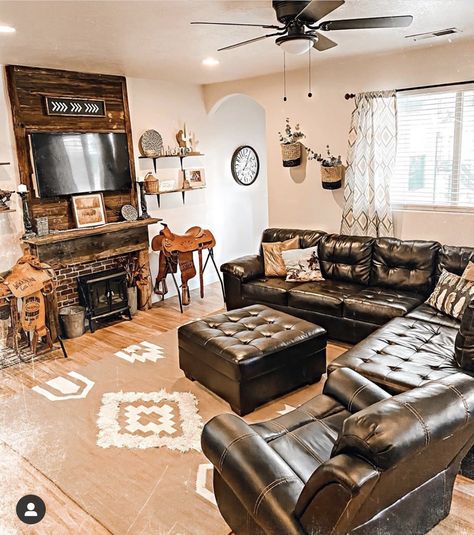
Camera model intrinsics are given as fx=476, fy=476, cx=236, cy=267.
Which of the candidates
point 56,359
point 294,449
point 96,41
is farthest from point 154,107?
point 294,449

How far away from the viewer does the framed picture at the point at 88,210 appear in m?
4.71

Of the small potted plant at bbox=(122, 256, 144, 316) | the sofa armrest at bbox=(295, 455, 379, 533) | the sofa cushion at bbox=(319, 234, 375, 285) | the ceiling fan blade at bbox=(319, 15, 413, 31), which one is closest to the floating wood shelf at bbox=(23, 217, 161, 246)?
the small potted plant at bbox=(122, 256, 144, 316)

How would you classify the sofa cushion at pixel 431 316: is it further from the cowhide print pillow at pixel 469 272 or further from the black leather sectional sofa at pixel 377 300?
the cowhide print pillow at pixel 469 272

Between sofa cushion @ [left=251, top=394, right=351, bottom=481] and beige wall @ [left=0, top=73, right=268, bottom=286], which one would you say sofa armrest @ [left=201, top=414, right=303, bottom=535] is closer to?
sofa cushion @ [left=251, top=394, right=351, bottom=481]

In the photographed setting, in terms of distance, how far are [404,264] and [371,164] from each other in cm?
108

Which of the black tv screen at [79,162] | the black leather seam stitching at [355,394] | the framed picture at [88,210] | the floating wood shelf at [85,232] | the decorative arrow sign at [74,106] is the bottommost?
the black leather seam stitching at [355,394]

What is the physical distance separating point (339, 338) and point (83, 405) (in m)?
2.14

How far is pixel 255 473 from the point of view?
5.71 feet

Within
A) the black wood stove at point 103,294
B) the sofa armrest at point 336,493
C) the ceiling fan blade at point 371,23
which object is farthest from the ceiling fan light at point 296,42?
the black wood stove at point 103,294

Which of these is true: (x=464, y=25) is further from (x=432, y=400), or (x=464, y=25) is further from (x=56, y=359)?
(x=56, y=359)

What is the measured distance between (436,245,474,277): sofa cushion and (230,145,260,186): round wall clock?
3361 mm

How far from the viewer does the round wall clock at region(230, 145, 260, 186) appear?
664 cm

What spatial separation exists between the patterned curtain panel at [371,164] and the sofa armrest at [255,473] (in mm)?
3232

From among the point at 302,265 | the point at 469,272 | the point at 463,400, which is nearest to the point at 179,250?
the point at 302,265
